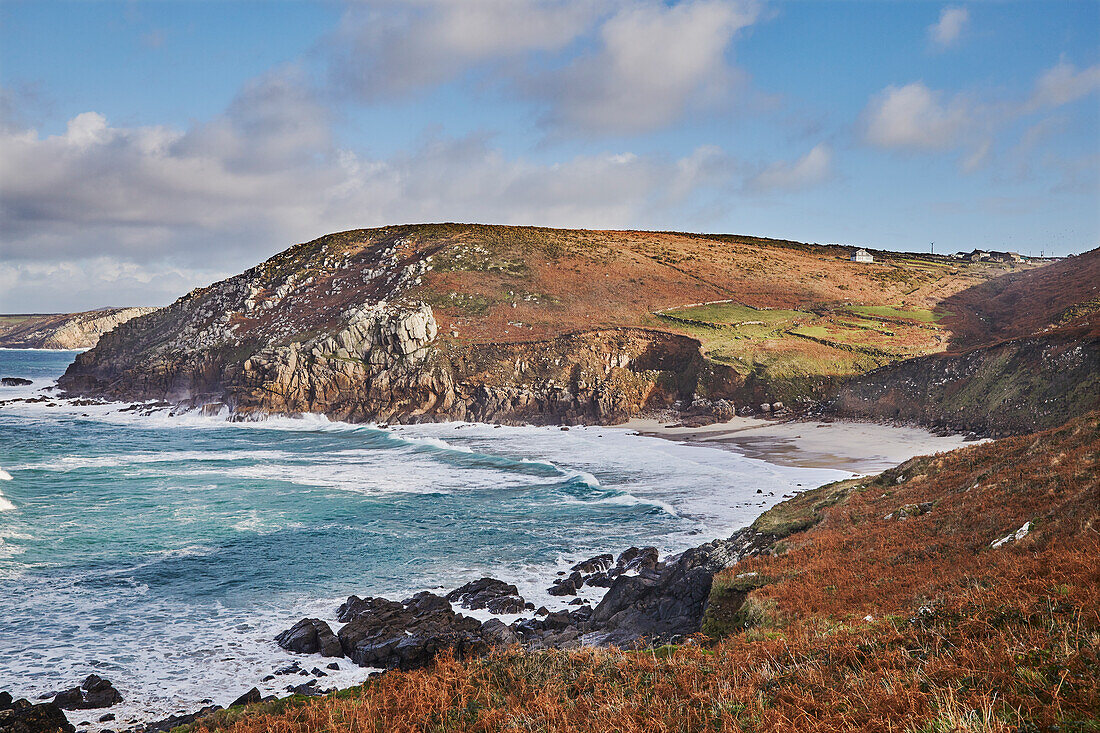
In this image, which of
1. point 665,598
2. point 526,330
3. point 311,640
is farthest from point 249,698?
point 526,330

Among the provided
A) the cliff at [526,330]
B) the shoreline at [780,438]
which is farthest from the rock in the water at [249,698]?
the cliff at [526,330]

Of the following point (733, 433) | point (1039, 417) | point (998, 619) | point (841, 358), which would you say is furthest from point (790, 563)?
point (841, 358)

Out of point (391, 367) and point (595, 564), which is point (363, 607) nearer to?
point (595, 564)

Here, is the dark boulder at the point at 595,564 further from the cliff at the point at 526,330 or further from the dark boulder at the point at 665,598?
the cliff at the point at 526,330

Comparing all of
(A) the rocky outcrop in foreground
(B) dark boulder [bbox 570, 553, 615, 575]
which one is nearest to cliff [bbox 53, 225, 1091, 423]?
(B) dark boulder [bbox 570, 553, 615, 575]

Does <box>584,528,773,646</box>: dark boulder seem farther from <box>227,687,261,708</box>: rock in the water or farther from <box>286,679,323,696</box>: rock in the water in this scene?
<box>227,687,261,708</box>: rock in the water

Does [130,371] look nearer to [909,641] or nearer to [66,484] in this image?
[66,484]
